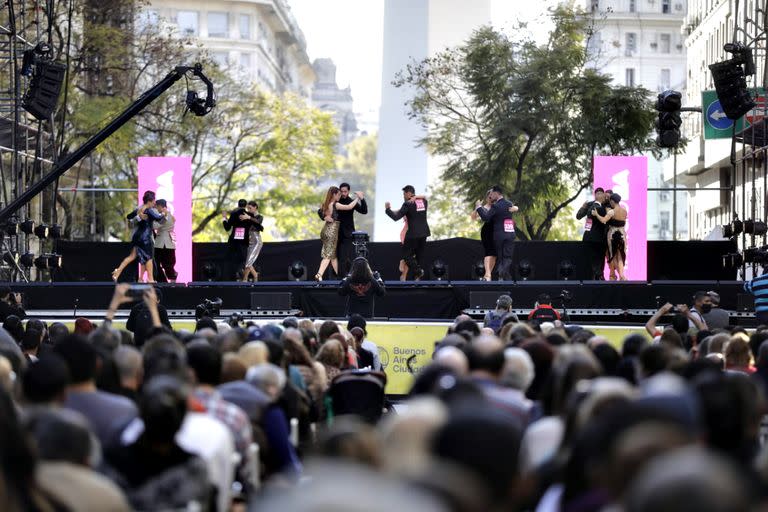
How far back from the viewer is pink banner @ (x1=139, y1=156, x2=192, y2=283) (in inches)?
1164

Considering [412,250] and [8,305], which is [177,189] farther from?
[8,305]

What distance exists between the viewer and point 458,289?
24047mm

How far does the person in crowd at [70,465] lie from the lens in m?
5.36

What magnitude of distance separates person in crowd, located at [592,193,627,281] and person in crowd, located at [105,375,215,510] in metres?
19.6

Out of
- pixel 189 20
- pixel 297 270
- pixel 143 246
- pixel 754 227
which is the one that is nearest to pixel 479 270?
pixel 297 270

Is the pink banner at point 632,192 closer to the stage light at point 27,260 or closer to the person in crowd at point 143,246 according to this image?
the person in crowd at point 143,246

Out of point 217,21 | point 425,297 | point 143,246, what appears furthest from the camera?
point 217,21

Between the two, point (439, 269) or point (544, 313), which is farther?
point (439, 269)

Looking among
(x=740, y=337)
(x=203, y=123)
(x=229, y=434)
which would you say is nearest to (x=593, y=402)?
(x=229, y=434)

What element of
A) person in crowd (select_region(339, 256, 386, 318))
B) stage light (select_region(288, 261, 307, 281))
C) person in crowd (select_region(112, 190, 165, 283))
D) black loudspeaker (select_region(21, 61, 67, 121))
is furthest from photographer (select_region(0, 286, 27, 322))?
stage light (select_region(288, 261, 307, 281))

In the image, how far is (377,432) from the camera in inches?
207

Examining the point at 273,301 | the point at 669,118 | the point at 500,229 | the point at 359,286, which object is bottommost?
the point at 273,301

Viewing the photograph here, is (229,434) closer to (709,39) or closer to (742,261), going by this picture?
(742,261)

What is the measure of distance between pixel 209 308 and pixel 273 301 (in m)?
1.49
